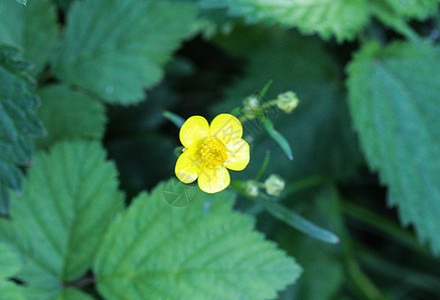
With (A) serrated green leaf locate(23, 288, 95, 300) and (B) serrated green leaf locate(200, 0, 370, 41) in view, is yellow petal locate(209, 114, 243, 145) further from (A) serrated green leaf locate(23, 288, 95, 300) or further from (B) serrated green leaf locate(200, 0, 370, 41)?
(B) serrated green leaf locate(200, 0, 370, 41)

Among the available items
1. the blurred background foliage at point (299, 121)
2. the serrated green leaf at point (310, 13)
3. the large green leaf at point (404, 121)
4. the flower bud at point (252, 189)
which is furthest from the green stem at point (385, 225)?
the flower bud at point (252, 189)

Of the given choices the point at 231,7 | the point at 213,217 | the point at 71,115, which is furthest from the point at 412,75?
the point at 71,115

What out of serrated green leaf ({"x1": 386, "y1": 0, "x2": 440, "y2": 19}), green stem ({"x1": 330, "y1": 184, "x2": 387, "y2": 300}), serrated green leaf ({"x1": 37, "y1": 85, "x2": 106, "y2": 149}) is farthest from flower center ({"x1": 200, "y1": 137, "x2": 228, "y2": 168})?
serrated green leaf ({"x1": 386, "y1": 0, "x2": 440, "y2": 19})

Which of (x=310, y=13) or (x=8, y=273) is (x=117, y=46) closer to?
(x=310, y=13)

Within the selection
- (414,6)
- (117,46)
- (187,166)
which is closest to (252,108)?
(187,166)

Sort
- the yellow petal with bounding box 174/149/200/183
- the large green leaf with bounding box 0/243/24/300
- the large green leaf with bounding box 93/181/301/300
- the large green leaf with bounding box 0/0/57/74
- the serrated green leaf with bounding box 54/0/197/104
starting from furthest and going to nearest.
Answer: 1. the serrated green leaf with bounding box 54/0/197/104
2. the large green leaf with bounding box 0/0/57/74
3. the large green leaf with bounding box 93/181/301/300
4. the large green leaf with bounding box 0/243/24/300
5. the yellow petal with bounding box 174/149/200/183
